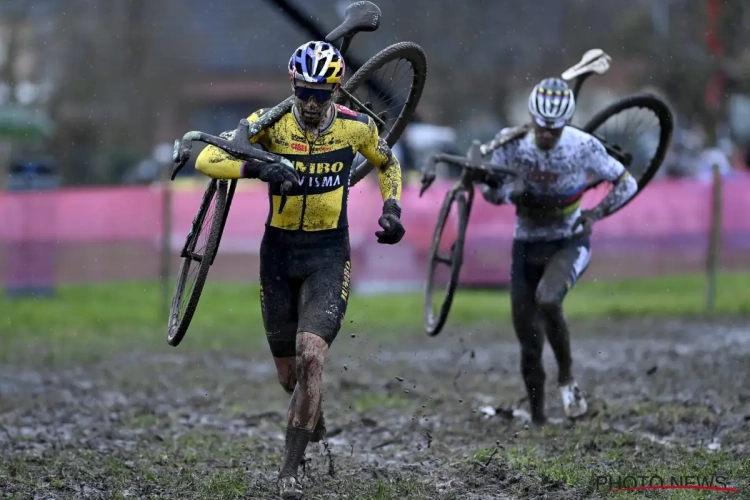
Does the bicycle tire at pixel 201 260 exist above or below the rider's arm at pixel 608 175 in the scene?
below

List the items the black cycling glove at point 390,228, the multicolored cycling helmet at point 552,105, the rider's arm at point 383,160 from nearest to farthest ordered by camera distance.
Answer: the black cycling glove at point 390,228
the rider's arm at point 383,160
the multicolored cycling helmet at point 552,105

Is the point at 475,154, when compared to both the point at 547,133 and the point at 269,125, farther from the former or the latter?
the point at 269,125

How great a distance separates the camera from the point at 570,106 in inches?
362

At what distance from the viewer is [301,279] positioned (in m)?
7.50

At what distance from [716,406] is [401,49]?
4124 millimetres

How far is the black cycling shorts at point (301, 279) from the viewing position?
288 inches

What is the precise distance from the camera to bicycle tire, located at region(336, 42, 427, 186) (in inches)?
340

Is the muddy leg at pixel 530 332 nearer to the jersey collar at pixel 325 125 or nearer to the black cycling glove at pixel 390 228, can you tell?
the black cycling glove at pixel 390 228

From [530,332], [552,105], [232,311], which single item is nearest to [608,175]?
[552,105]

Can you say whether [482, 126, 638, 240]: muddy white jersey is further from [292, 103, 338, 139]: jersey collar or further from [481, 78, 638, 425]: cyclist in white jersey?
[292, 103, 338, 139]: jersey collar

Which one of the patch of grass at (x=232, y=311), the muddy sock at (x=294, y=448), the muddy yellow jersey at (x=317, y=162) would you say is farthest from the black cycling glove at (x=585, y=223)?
the patch of grass at (x=232, y=311)

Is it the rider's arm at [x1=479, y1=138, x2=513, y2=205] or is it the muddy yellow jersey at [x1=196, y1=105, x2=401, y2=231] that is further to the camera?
the rider's arm at [x1=479, y1=138, x2=513, y2=205]

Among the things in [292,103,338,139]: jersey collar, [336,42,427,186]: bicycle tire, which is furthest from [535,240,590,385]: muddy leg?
[292,103,338,139]: jersey collar

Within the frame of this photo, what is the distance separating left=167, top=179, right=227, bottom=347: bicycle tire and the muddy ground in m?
0.95
